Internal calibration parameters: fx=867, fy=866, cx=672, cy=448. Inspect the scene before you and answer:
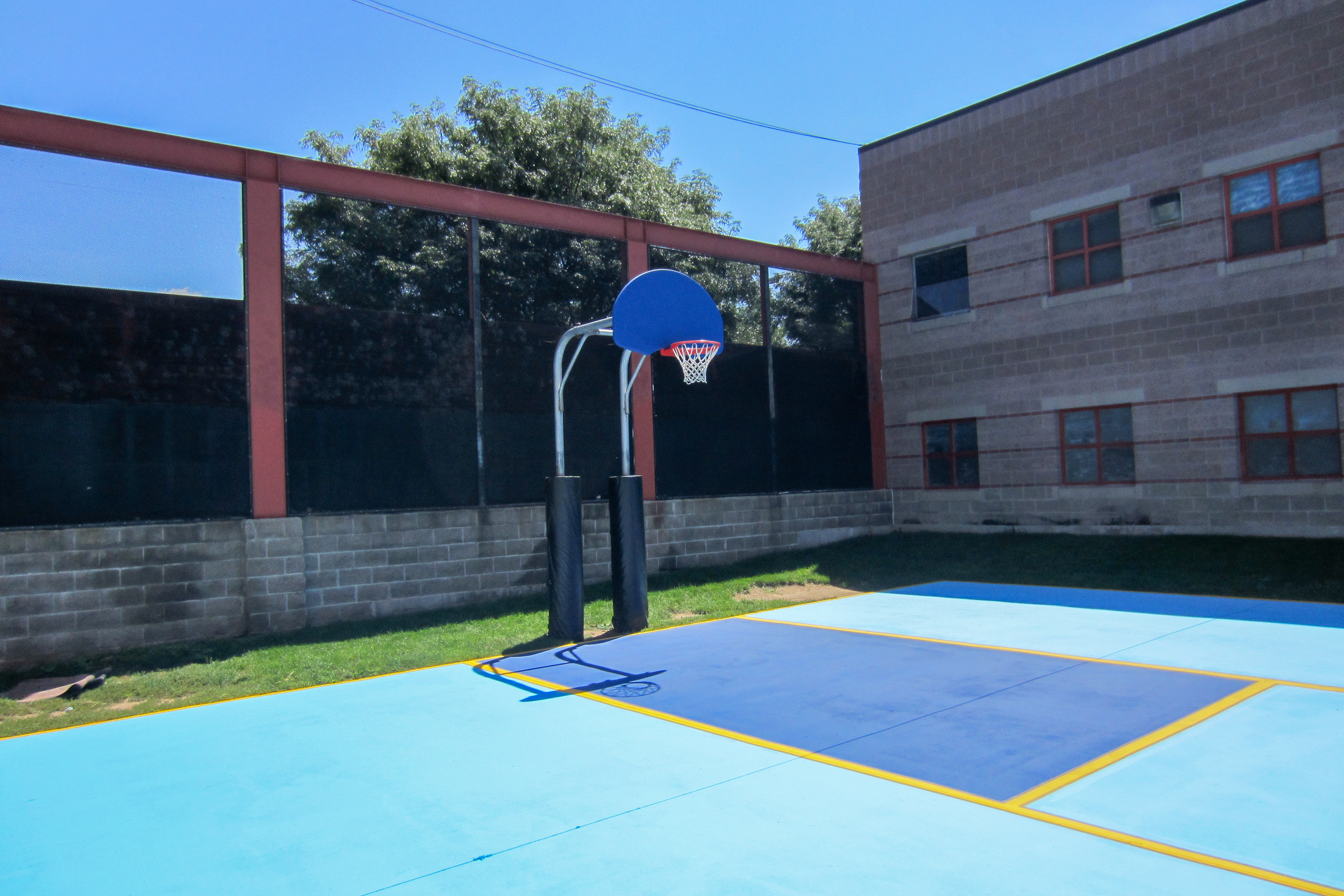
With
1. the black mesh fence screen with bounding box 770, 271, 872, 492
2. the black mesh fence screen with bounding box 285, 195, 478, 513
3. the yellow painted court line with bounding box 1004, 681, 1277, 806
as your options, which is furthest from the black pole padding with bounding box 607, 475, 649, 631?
the black mesh fence screen with bounding box 770, 271, 872, 492

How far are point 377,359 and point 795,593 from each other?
8.04 meters

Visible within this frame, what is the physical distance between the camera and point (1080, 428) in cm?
1800

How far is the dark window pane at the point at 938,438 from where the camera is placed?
20.4 metres

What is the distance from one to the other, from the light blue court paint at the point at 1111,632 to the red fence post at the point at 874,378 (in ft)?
24.9

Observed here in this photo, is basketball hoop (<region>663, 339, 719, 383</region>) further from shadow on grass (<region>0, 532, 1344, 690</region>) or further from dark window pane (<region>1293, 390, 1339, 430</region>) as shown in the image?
dark window pane (<region>1293, 390, 1339, 430</region>)

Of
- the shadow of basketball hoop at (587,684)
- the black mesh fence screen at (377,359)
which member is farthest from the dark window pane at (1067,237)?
the shadow of basketball hoop at (587,684)

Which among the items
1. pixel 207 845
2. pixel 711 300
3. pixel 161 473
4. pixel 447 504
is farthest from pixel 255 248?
pixel 207 845

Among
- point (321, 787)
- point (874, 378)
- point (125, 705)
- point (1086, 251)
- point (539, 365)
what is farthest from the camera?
point (874, 378)

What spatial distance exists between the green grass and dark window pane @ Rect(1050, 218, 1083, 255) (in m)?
6.03

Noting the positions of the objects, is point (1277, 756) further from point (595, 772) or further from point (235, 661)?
point (235, 661)

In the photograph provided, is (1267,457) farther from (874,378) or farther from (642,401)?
(642,401)

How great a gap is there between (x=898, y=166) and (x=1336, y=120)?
8.97 meters

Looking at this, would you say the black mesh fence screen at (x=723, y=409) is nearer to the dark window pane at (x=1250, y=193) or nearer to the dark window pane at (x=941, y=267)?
the dark window pane at (x=941, y=267)

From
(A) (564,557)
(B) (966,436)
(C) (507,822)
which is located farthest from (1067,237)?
(C) (507,822)
